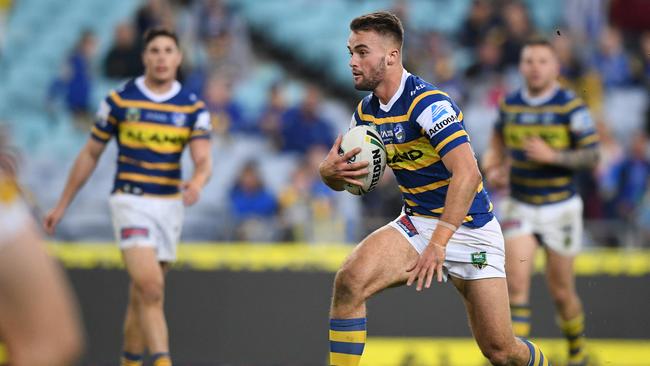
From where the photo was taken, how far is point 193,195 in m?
7.30

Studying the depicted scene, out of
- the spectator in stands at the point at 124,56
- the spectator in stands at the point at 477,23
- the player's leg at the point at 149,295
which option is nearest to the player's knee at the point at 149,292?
the player's leg at the point at 149,295

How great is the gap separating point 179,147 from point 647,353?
522 cm

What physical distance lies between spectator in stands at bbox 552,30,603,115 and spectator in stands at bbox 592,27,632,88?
11 cm

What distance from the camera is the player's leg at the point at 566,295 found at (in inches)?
332

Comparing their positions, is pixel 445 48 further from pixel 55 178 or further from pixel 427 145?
pixel 427 145

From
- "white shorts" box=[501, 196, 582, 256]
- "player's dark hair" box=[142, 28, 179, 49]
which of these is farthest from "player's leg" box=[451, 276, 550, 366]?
"player's dark hair" box=[142, 28, 179, 49]

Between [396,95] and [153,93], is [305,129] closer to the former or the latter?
[153,93]

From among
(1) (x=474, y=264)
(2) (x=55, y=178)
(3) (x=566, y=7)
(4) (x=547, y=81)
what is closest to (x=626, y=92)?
(3) (x=566, y=7)

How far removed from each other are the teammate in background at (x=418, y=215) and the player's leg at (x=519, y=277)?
215cm

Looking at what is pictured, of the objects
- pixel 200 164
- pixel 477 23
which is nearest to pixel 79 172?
pixel 200 164

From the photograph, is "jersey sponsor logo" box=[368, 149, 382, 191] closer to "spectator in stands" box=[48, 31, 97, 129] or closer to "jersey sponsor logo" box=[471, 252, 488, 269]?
"jersey sponsor logo" box=[471, 252, 488, 269]

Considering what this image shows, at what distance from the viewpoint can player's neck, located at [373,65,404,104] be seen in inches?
227

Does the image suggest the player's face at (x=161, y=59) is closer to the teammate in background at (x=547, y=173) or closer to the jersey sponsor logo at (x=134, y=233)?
the jersey sponsor logo at (x=134, y=233)

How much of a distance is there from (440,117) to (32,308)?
121 inches
